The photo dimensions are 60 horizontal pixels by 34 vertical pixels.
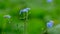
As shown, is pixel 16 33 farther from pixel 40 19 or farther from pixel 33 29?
pixel 40 19

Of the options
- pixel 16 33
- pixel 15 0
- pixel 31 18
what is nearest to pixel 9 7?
pixel 15 0

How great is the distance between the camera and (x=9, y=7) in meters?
4.88

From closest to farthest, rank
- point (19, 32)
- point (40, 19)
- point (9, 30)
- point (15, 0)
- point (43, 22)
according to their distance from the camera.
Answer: point (19, 32) < point (9, 30) < point (43, 22) < point (40, 19) < point (15, 0)

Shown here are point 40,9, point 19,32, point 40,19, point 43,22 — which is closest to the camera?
point 19,32

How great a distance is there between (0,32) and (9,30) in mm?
116

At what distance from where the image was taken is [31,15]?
441cm

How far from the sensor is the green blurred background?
3.53 m

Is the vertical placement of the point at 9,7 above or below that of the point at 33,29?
above

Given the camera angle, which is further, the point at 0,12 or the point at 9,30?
the point at 0,12

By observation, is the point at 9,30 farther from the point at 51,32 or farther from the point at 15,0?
the point at 15,0

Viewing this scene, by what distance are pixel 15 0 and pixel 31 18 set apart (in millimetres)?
1079

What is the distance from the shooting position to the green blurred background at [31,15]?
11.6ft

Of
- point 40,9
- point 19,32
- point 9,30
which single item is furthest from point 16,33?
point 40,9

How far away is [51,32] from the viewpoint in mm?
3375
